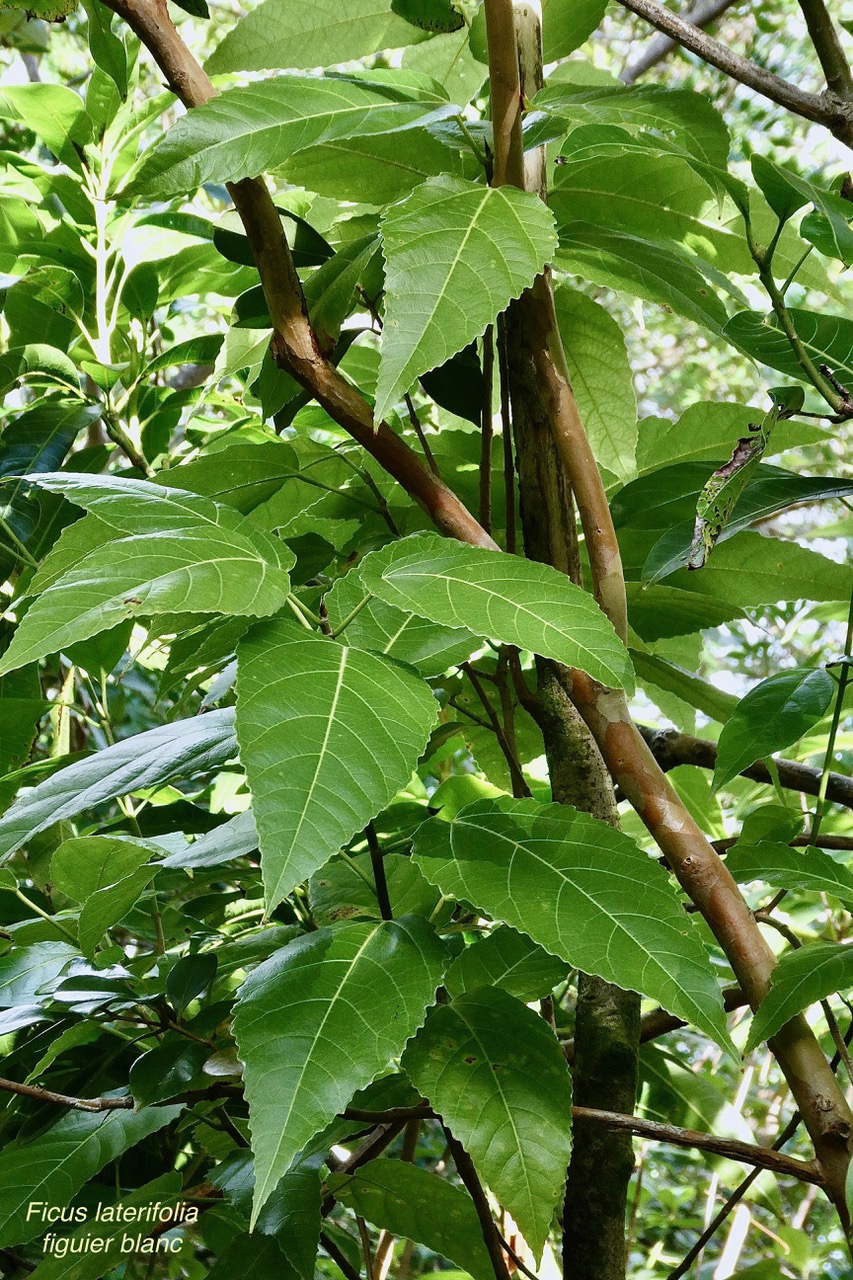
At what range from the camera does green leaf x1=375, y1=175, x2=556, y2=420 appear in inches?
13.6

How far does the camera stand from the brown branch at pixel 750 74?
1.42 ft

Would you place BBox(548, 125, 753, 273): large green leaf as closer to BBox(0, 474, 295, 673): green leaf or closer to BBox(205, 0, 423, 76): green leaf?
BBox(205, 0, 423, 76): green leaf

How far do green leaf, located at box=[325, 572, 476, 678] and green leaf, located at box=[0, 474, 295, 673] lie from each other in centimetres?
3

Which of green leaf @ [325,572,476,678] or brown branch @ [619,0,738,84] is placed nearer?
green leaf @ [325,572,476,678]

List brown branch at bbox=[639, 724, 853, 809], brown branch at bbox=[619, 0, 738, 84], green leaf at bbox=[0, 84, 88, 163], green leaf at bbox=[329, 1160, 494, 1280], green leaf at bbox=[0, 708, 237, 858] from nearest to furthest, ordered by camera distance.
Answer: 1. green leaf at bbox=[0, 708, 237, 858]
2. green leaf at bbox=[329, 1160, 494, 1280]
3. brown branch at bbox=[639, 724, 853, 809]
4. green leaf at bbox=[0, 84, 88, 163]
5. brown branch at bbox=[619, 0, 738, 84]

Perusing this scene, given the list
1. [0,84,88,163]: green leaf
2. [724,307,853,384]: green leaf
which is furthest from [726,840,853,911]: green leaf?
[0,84,88,163]: green leaf

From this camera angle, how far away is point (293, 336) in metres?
0.45

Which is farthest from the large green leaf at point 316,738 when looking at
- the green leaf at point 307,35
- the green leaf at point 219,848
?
the green leaf at point 307,35

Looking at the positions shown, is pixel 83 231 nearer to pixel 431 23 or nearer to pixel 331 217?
pixel 331 217

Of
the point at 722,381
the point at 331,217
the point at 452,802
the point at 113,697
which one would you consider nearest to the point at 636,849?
the point at 452,802

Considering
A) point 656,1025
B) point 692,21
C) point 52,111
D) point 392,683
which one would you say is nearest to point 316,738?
point 392,683

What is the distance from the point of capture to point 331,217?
69cm

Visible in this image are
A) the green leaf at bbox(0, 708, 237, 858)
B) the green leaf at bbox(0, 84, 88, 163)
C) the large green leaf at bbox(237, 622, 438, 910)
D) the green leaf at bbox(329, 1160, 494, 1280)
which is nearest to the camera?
the large green leaf at bbox(237, 622, 438, 910)

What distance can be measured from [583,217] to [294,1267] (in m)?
0.53
